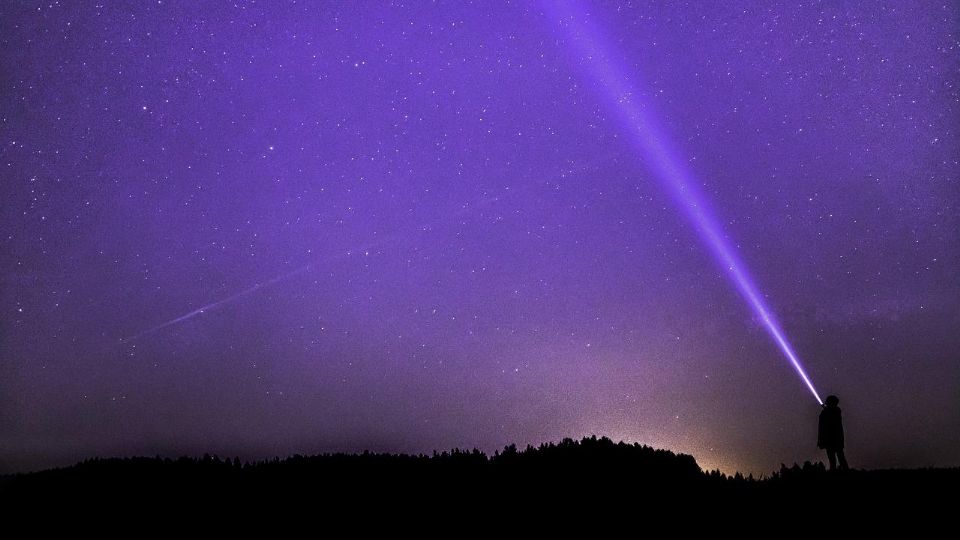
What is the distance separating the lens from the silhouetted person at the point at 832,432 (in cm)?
1263

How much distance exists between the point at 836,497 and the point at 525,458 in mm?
6030

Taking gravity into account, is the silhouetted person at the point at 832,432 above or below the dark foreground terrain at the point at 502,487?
above

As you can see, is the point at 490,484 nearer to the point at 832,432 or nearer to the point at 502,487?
the point at 502,487

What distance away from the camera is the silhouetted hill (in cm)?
980

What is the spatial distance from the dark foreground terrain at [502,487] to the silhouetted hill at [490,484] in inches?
1.1

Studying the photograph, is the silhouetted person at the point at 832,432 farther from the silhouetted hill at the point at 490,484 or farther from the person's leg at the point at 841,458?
the silhouetted hill at the point at 490,484

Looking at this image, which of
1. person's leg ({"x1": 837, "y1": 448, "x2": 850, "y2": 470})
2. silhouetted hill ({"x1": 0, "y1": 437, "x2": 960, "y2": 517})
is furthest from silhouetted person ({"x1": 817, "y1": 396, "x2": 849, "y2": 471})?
silhouetted hill ({"x1": 0, "y1": 437, "x2": 960, "y2": 517})

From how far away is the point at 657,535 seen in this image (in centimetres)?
900

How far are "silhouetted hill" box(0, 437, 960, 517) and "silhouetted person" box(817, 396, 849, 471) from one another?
1211 mm

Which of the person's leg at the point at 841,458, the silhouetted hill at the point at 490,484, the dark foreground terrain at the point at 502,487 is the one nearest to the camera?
the dark foreground terrain at the point at 502,487

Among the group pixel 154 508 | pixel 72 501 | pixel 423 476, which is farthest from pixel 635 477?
pixel 72 501

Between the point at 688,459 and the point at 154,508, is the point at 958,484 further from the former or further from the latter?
the point at 154,508

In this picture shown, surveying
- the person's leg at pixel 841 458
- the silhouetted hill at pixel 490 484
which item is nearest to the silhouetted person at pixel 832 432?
the person's leg at pixel 841 458

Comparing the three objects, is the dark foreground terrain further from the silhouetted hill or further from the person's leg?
the person's leg
